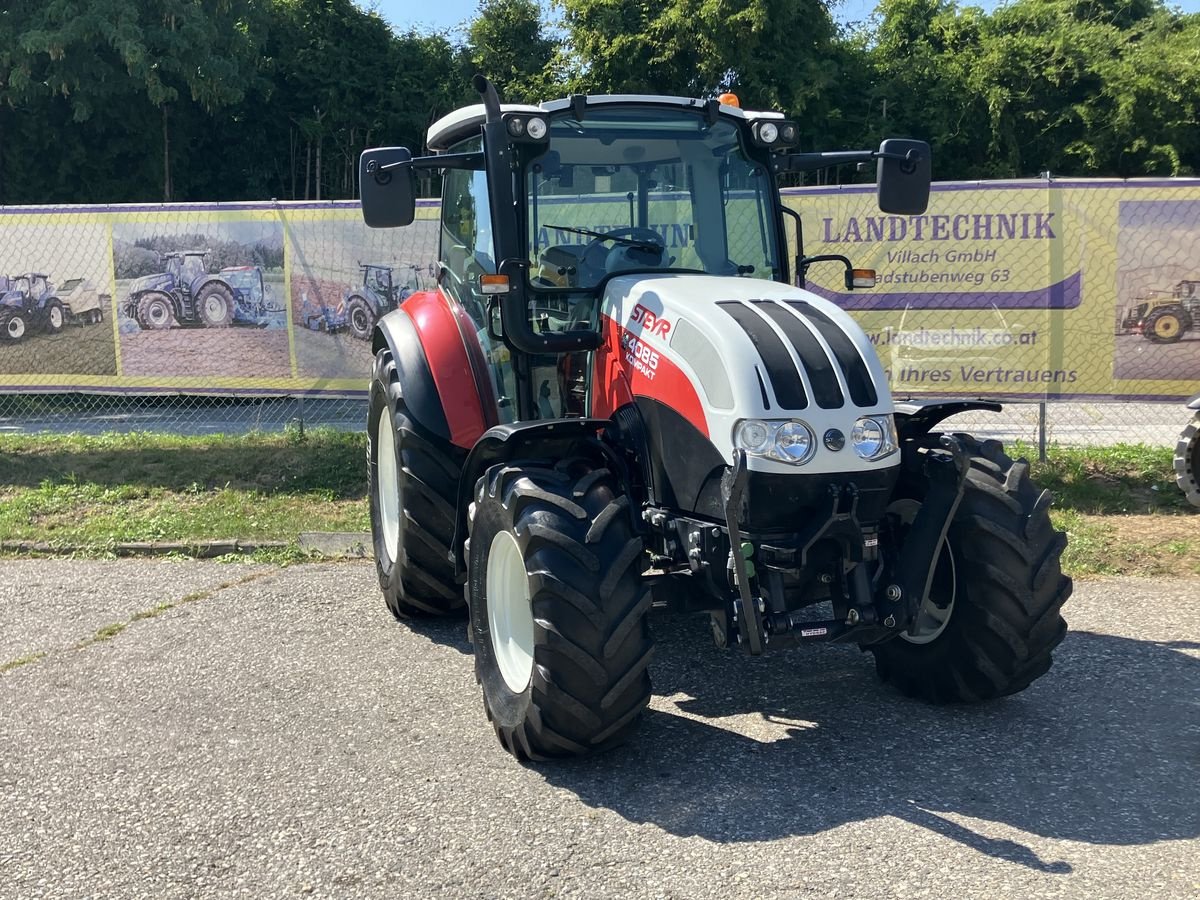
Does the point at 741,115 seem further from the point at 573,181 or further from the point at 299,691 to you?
the point at 299,691

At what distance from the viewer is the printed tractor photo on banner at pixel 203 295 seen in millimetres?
9570

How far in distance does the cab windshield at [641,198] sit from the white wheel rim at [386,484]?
1.88 m

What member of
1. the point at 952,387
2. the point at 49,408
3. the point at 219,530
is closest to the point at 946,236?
the point at 952,387

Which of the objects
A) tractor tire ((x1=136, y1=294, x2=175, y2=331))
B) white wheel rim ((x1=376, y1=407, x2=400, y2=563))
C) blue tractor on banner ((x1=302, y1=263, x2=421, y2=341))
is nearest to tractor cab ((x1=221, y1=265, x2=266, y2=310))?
blue tractor on banner ((x1=302, y1=263, x2=421, y2=341))

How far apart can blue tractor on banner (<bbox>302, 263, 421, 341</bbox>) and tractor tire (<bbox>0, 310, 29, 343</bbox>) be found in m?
2.52

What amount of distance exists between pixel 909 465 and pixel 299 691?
9.01 ft

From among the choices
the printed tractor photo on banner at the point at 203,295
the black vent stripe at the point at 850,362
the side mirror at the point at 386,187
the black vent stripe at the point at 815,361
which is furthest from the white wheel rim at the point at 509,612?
the printed tractor photo on banner at the point at 203,295

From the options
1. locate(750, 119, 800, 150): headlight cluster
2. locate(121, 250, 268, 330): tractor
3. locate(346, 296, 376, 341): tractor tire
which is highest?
locate(750, 119, 800, 150): headlight cluster

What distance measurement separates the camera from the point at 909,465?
180 inches

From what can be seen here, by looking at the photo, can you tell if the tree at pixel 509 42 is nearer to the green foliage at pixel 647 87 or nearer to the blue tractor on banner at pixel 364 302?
the green foliage at pixel 647 87

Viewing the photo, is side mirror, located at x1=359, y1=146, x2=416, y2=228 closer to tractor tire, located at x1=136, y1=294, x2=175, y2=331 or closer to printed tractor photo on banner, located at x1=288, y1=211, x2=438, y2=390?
printed tractor photo on banner, located at x1=288, y1=211, x2=438, y2=390

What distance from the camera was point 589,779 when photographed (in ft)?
13.7

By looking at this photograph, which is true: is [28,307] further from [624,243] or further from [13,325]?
[624,243]

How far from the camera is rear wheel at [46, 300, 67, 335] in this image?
9891 mm
